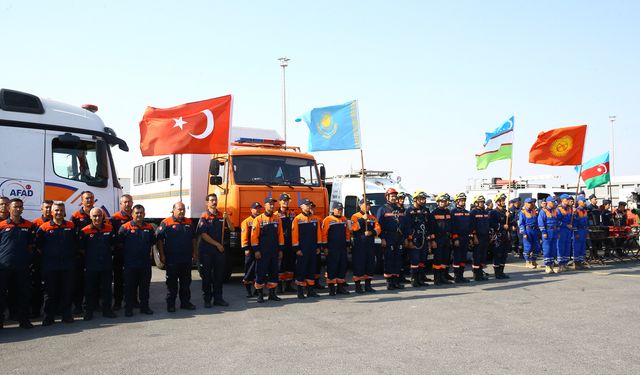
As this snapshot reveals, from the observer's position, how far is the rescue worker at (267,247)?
9.74 metres

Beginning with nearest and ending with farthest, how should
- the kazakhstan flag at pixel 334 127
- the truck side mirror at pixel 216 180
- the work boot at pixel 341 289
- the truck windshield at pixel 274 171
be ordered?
the work boot at pixel 341 289 < the truck side mirror at pixel 216 180 < the kazakhstan flag at pixel 334 127 < the truck windshield at pixel 274 171

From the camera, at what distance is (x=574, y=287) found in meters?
10.5

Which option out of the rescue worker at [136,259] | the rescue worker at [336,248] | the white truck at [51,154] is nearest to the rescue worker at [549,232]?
the rescue worker at [336,248]

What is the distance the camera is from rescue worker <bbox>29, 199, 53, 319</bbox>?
830 centimetres

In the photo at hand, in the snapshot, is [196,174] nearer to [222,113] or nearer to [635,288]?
[222,113]

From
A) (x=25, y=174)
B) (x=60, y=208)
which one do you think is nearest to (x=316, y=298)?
(x=60, y=208)

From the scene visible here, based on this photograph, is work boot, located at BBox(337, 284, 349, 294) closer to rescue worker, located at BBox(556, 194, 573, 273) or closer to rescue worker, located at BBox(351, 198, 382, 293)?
rescue worker, located at BBox(351, 198, 382, 293)

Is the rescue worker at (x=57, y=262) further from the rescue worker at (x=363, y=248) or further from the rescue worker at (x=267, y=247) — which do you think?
the rescue worker at (x=363, y=248)

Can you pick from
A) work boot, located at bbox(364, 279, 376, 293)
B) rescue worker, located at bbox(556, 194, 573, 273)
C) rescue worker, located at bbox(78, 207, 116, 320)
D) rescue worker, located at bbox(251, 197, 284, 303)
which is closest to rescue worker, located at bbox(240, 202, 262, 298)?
rescue worker, located at bbox(251, 197, 284, 303)

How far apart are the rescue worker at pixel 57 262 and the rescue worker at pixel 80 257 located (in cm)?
28

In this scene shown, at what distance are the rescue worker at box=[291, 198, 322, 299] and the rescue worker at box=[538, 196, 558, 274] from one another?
6283 mm

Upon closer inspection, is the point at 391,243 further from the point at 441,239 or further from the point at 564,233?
the point at 564,233

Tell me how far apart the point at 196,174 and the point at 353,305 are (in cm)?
580

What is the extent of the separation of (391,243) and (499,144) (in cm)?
507
